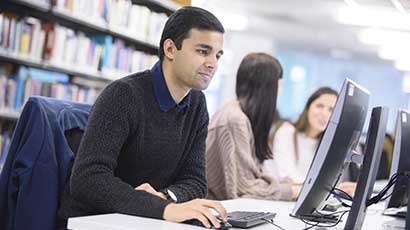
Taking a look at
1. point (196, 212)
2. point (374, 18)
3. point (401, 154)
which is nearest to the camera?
point (196, 212)

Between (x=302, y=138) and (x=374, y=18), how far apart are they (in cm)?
561

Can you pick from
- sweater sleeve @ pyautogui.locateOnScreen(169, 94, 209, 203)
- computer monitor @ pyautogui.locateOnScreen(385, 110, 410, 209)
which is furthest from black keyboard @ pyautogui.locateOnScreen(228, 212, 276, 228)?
computer monitor @ pyautogui.locateOnScreen(385, 110, 410, 209)

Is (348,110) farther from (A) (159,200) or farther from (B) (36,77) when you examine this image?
(B) (36,77)

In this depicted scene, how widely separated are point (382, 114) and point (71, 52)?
8.85 ft

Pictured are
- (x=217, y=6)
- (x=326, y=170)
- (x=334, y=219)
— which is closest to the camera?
(x=326, y=170)

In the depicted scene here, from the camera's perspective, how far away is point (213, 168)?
2.93m

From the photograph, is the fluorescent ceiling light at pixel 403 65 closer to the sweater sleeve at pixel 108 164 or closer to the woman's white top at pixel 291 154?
the woman's white top at pixel 291 154

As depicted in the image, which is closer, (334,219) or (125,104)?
(125,104)

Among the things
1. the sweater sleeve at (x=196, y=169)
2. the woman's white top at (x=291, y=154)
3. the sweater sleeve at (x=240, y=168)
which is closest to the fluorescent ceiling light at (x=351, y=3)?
the woman's white top at (x=291, y=154)

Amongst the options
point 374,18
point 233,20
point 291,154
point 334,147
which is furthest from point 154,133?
point 233,20

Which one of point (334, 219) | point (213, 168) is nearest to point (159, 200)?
point (334, 219)

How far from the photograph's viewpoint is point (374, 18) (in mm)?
8758

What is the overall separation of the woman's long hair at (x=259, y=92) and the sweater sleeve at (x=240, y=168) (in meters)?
0.11

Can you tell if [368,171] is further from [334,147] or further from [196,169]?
[196,169]
